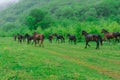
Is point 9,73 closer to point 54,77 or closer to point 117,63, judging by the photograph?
point 54,77

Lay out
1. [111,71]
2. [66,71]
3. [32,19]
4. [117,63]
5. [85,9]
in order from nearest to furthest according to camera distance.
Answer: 1. [66,71]
2. [111,71]
3. [117,63]
4. [32,19]
5. [85,9]

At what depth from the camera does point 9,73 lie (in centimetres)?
1617

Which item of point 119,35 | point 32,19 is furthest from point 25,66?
point 32,19

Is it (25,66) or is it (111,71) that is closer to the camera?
(25,66)

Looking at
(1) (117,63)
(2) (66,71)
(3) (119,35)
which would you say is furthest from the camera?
(3) (119,35)

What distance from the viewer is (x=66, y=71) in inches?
693

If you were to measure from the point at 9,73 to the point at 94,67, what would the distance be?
7.05 m

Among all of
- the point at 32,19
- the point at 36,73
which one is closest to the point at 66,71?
the point at 36,73

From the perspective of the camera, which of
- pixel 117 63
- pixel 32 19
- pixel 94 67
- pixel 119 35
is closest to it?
pixel 94 67

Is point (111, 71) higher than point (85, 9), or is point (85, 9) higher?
point (85, 9)

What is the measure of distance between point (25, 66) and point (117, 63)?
835 centimetres

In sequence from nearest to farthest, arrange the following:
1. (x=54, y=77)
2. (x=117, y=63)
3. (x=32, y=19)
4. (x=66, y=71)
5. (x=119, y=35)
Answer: (x=54, y=77)
(x=66, y=71)
(x=117, y=63)
(x=119, y=35)
(x=32, y=19)

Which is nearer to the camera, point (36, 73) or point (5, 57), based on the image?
point (36, 73)

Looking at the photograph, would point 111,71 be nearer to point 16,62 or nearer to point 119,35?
point 16,62
